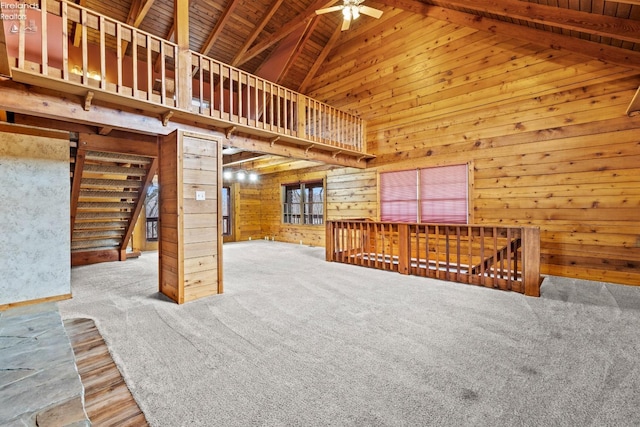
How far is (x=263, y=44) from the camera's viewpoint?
6.84 m

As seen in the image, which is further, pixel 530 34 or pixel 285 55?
pixel 285 55

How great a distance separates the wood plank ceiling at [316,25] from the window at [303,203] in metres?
0.93

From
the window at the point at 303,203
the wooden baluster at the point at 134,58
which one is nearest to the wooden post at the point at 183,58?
the wooden baluster at the point at 134,58

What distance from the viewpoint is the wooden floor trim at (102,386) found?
1.41 meters

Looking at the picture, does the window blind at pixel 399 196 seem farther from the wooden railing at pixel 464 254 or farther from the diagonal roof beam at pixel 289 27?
the diagonal roof beam at pixel 289 27

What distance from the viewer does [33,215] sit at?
10.5 ft

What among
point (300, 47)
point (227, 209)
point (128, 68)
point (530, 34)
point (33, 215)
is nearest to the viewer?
point (33, 215)

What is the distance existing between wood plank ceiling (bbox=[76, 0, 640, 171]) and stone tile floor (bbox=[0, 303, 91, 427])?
13.9 ft

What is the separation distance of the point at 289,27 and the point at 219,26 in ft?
5.04

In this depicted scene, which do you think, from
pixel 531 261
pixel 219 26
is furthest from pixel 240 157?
pixel 531 261

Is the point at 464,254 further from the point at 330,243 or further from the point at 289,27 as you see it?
the point at 289,27

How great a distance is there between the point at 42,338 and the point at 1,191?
1.90 meters

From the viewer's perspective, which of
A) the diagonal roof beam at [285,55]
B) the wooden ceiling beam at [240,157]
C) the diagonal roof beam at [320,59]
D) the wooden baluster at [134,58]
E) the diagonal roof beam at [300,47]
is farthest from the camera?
the diagonal roof beam at [320,59]

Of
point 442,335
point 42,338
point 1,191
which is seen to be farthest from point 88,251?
point 442,335
